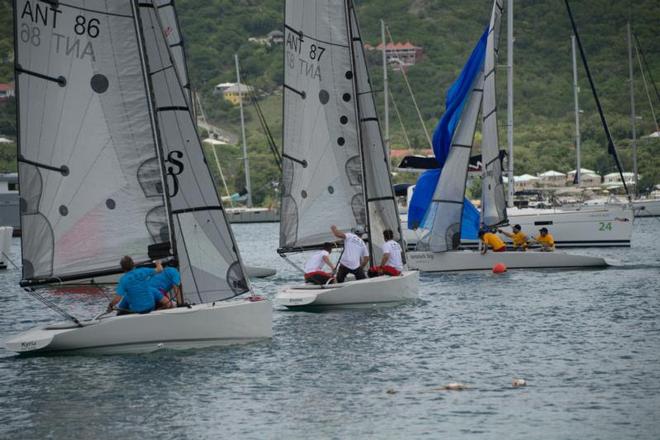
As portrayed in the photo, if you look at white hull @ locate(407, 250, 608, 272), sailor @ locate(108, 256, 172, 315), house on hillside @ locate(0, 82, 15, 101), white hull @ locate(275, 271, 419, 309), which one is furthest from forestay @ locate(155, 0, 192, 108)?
house on hillside @ locate(0, 82, 15, 101)

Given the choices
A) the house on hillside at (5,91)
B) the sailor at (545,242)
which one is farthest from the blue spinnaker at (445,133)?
the house on hillside at (5,91)

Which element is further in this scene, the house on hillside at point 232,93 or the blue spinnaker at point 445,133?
the house on hillside at point 232,93

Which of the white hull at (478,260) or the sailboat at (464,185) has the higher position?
the sailboat at (464,185)

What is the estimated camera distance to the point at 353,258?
26922 millimetres

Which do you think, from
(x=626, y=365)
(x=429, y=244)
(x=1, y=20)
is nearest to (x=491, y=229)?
(x=429, y=244)

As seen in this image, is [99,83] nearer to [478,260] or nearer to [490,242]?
[478,260]

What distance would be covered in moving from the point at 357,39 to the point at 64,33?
31.3 ft

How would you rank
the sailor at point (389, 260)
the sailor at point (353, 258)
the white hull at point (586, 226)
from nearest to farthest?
the sailor at point (353, 258), the sailor at point (389, 260), the white hull at point (586, 226)

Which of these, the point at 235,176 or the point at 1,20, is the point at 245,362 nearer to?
the point at 235,176

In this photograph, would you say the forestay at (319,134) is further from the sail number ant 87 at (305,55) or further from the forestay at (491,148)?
the forestay at (491,148)

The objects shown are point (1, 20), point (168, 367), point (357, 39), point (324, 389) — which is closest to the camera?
point (324, 389)

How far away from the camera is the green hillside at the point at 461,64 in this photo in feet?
374

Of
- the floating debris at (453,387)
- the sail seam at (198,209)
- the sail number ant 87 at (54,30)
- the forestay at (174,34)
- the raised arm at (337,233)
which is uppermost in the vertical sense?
the forestay at (174,34)

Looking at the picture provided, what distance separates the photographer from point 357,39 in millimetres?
29094
